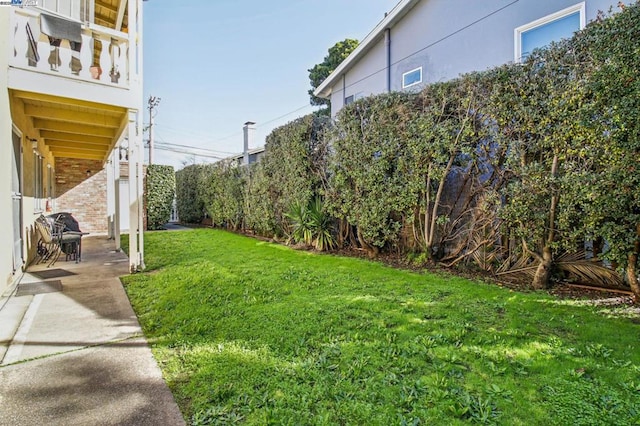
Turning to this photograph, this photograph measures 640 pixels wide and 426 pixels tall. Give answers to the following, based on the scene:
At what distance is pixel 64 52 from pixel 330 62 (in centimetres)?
2240

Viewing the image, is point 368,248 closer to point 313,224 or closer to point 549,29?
point 313,224

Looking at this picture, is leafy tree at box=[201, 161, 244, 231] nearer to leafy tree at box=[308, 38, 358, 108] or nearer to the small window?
the small window

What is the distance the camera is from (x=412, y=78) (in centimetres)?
1066

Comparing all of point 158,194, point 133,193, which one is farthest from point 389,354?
point 158,194

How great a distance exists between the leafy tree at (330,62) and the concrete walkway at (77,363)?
22389 mm

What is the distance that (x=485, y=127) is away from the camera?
18.0 ft

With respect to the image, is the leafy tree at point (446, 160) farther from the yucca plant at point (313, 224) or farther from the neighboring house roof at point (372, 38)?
the neighboring house roof at point (372, 38)

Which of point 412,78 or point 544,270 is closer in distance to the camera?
point 544,270

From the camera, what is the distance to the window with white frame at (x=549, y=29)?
6703 mm

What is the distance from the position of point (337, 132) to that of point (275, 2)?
10.4m

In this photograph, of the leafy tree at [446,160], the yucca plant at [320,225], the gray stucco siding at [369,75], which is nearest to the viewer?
the leafy tree at [446,160]

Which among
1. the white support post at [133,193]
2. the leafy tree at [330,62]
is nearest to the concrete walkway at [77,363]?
the white support post at [133,193]

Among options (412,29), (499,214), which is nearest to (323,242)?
(499,214)

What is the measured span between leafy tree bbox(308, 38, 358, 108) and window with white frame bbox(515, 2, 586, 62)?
17.7 meters
